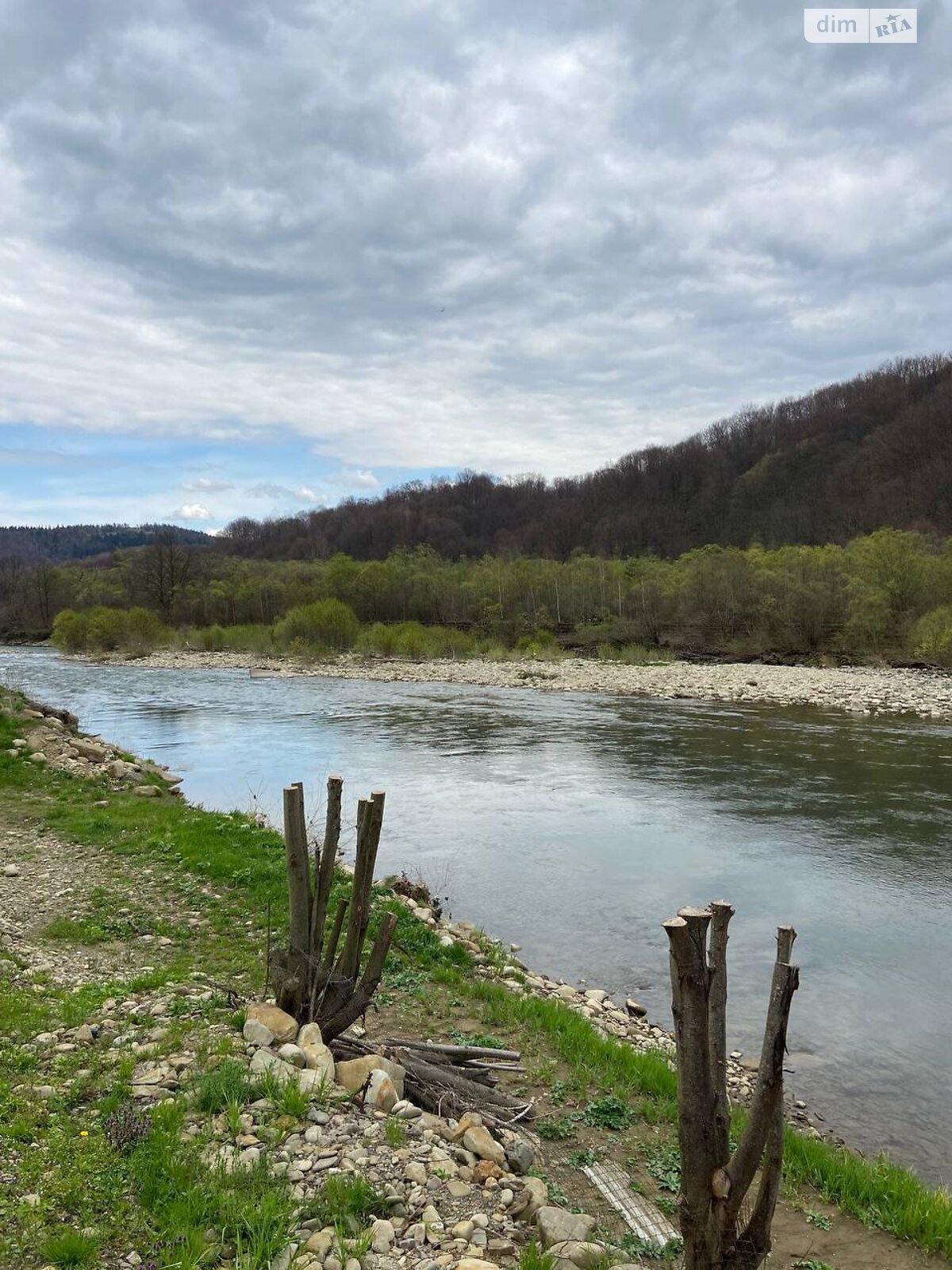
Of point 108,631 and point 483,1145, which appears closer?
point 483,1145

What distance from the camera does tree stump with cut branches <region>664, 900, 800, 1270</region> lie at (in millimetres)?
2951

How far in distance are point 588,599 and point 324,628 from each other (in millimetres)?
22874

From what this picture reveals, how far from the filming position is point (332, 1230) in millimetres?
3387

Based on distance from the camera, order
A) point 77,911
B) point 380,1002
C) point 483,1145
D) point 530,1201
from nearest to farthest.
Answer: point 530,1201 → point 483,1145 → point 380,1002 → point 77,911

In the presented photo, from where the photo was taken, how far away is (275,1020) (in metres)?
5.05

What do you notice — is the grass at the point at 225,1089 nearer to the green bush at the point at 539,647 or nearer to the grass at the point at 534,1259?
the grass at the point at 534,1259

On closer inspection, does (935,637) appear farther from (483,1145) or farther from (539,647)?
(483,1145)

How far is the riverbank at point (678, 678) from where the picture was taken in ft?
96.5

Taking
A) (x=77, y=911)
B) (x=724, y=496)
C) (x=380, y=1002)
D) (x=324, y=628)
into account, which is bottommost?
(x=380, y=1002)

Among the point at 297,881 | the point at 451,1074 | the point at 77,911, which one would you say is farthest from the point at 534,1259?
the point at 77,911

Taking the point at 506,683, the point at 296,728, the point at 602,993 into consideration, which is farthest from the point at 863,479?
the point at 602,993

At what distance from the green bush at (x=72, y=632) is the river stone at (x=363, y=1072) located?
69.0m

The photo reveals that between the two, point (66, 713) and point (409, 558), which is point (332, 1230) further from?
point (409, 558)

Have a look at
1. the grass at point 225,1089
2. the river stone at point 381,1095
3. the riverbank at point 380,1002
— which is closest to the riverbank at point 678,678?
the riverbank at point 380,1002
